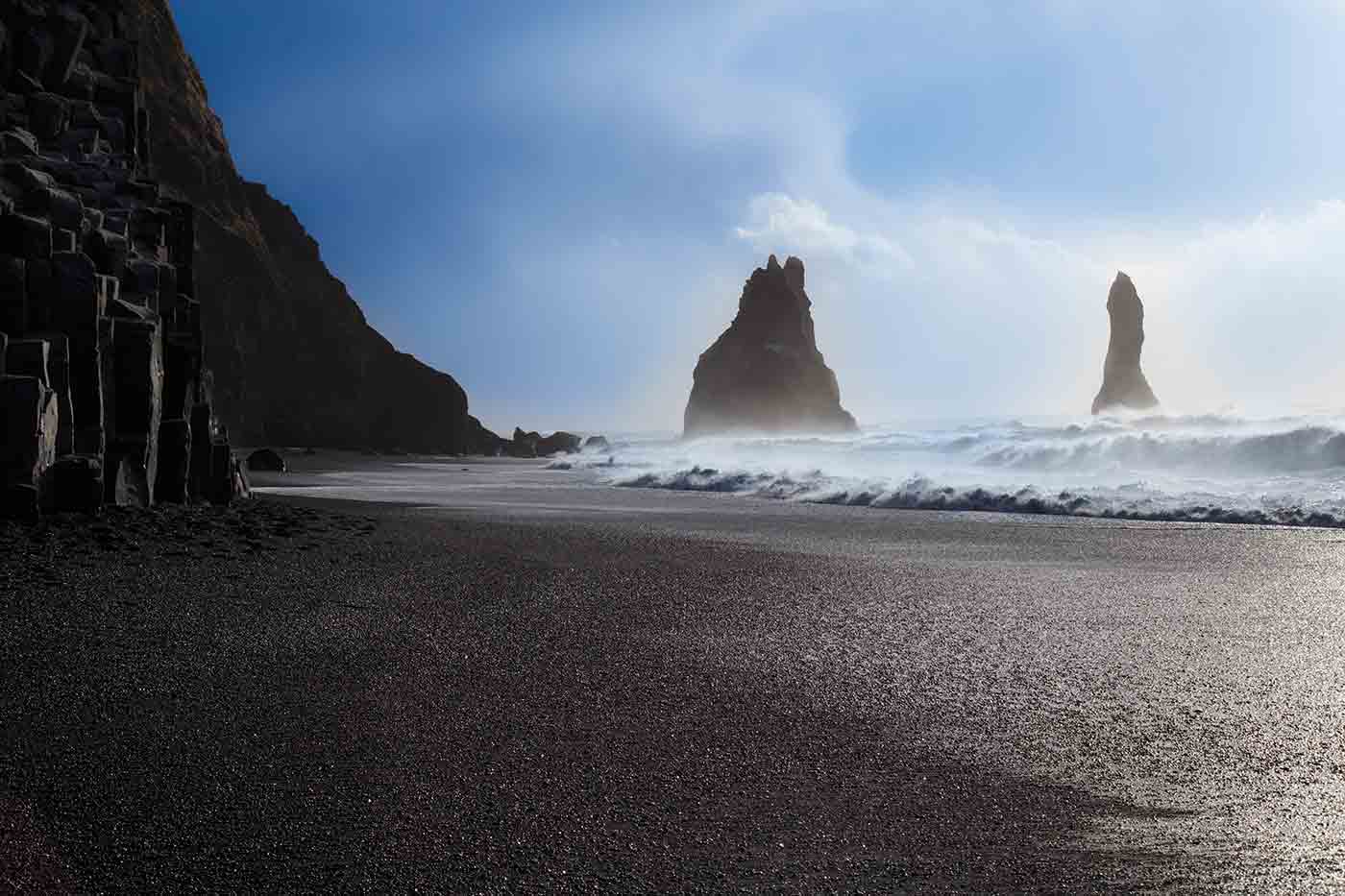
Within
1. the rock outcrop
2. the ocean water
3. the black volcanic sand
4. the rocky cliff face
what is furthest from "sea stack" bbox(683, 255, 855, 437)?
the black volcanic sand

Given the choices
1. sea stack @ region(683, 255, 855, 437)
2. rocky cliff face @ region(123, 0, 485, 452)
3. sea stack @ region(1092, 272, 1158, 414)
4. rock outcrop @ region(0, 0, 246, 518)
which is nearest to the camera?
rock outcrop @ region(0, 0, 246, 518)

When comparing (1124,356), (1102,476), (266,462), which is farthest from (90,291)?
(1124,356)

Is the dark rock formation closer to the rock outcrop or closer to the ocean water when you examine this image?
the ocean water

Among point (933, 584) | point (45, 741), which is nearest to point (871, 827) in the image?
point (45, 741)

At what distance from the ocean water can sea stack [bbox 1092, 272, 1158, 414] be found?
5365cm

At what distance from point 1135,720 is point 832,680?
1.07 metres

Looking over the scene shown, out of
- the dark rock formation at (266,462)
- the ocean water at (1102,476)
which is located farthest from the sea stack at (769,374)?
the dark rock formation at (266,462)

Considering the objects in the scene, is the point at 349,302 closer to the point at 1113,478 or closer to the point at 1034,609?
the point at 1113,478

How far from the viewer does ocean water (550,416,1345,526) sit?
36.3 feet

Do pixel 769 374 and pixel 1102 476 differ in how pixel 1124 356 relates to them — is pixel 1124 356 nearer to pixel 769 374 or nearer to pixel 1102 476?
pixel 769 374

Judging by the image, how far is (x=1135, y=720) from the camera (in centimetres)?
309

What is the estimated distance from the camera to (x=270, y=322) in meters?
49.2

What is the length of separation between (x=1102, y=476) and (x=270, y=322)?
45436 mm

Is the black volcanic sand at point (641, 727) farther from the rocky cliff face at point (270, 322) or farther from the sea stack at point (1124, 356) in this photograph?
the sea stack at point (1124, 356)
